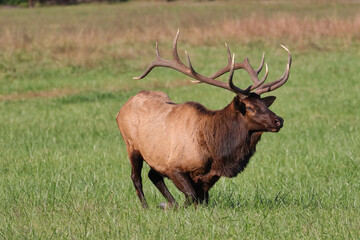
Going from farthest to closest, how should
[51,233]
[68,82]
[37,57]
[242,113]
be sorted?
[37,57] < [68,82] < [242,113] < [51,233]

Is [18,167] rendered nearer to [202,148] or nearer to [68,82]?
[202,148]

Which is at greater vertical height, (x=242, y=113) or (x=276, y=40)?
(x=242, y=113)

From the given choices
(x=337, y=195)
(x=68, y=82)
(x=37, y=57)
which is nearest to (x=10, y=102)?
(x=68, y=82)

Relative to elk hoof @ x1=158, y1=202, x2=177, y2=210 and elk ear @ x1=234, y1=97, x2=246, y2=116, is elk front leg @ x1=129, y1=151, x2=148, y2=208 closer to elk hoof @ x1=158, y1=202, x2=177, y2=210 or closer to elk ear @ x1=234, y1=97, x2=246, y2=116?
elk hoof @ x1=158, y1=202, x2=177, y2=210

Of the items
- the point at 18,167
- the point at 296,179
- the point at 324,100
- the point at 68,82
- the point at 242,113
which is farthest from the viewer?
the point at 68,82

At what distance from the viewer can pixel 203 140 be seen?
643 centimetres

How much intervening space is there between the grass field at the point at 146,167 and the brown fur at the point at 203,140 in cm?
35

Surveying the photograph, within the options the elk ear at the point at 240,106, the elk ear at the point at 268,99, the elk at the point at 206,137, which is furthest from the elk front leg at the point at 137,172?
the elk ear at the point at 268,99

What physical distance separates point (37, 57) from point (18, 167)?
1530 centimetres

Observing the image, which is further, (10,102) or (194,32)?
(194,32)

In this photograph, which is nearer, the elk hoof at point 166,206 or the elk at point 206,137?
the elk at point 206,137

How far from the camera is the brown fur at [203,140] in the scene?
6281 mm

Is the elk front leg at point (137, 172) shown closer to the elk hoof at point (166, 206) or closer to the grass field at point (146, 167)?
the grass field at point (146, 167)

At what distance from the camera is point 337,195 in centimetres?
721
